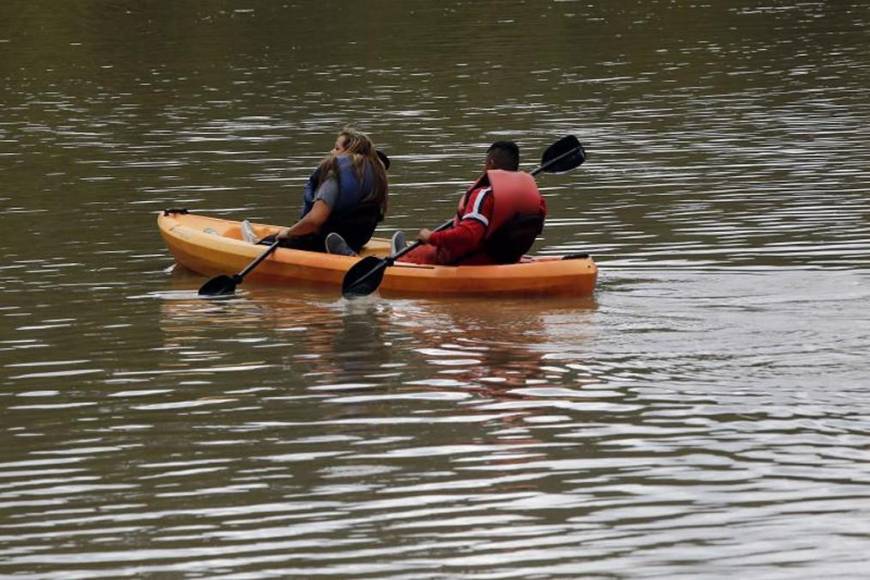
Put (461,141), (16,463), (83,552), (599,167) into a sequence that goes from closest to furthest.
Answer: (83,552)
(16,463)
(599,167)
(461,141)

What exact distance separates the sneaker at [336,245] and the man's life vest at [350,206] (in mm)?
139

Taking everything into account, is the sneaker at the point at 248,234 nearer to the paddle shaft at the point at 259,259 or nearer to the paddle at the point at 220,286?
the paddle shaft at the point at 259,259

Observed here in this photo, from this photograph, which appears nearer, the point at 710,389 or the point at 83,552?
the point at 83,552

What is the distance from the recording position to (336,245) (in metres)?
13.3

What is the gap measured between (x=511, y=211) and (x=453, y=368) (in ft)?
7.26

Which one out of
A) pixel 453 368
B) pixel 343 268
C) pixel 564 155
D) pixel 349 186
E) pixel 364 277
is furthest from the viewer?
pixel 564 155

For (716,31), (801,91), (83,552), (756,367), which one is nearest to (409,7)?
(716,31)

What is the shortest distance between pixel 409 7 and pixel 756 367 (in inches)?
1207

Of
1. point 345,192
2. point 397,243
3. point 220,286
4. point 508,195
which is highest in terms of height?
point 508,195

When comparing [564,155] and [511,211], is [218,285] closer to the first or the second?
[511,211]

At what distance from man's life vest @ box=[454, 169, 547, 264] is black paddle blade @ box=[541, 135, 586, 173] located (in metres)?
1.89

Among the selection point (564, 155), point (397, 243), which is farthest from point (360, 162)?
point (564, 155)

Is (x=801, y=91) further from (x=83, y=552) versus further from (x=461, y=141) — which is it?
(x=83, y=552)

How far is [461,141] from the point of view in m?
21.3
